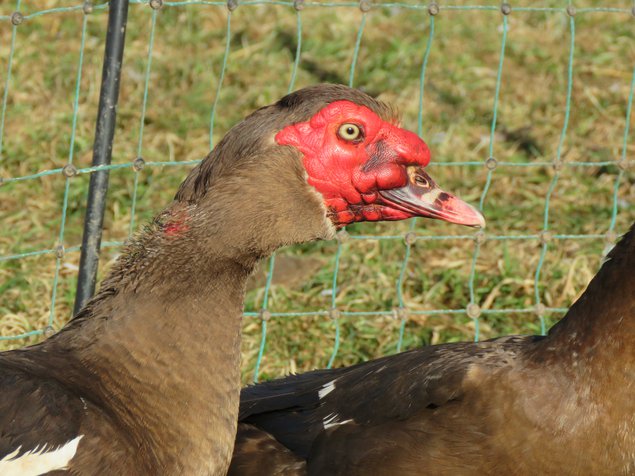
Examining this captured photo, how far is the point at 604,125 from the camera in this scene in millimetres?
7207

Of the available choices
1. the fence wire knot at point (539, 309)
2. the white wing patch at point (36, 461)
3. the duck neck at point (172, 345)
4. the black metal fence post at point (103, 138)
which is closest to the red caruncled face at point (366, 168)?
the duck neck at point (172, 345)

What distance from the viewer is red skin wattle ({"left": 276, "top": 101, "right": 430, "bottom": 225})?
306 centimetres

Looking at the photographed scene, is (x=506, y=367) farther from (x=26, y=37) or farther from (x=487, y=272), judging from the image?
(x=26, y=37)

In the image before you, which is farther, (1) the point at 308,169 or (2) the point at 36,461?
(1) the point at 308,169

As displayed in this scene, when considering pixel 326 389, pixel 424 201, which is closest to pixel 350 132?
pixel 424 201

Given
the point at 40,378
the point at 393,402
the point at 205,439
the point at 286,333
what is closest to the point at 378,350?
the point at 286,333

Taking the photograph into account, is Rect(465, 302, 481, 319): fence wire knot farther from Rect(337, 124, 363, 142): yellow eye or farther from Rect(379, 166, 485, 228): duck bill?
Rect(337, 124, 363, 142): yellow eye

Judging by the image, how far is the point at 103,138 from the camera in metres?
4.54

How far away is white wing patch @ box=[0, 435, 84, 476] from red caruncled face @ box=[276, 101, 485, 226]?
3.26 ft

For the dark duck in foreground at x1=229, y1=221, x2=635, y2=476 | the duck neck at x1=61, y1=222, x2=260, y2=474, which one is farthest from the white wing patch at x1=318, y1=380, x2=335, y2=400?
the duck neck at x1=61, y1=222, x2=260, y2=474

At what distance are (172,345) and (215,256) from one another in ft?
0.87

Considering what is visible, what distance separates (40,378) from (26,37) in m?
5.28

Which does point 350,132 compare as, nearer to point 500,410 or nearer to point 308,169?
point 308,169

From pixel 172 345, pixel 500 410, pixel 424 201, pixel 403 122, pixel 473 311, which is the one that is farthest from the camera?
pixel 403 122
